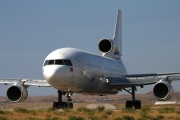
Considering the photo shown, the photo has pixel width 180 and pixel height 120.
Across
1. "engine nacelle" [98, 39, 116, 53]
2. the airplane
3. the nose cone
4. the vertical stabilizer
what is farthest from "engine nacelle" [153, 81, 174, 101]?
"engine nacelle" [98, 39, 116, 53]

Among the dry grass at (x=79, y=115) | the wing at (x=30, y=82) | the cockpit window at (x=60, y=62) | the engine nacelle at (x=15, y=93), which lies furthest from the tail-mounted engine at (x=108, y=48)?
the dry grass at (x=79, y=115)

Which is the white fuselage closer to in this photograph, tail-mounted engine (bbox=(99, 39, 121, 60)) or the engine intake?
Result: tail-mounted engine (bbox=(99, 39, 121, 60))

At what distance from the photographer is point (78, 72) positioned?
33031 mm

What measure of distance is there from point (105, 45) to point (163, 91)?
43.6 ft

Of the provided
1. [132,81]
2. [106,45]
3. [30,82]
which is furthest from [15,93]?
[106,45]

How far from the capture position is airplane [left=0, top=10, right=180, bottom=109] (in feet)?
104

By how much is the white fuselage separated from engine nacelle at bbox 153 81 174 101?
506 centimetres

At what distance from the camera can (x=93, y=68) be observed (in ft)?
119

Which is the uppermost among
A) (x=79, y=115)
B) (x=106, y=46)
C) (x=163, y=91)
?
(x=106, y=46)

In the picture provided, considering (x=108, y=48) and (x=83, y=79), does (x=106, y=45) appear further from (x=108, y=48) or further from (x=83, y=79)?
(x=83, y=79)

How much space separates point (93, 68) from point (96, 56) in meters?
3.02

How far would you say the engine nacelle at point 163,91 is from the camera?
3444cm

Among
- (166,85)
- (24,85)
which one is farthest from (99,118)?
(24,85)

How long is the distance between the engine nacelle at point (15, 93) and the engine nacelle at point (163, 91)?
10348 mm
